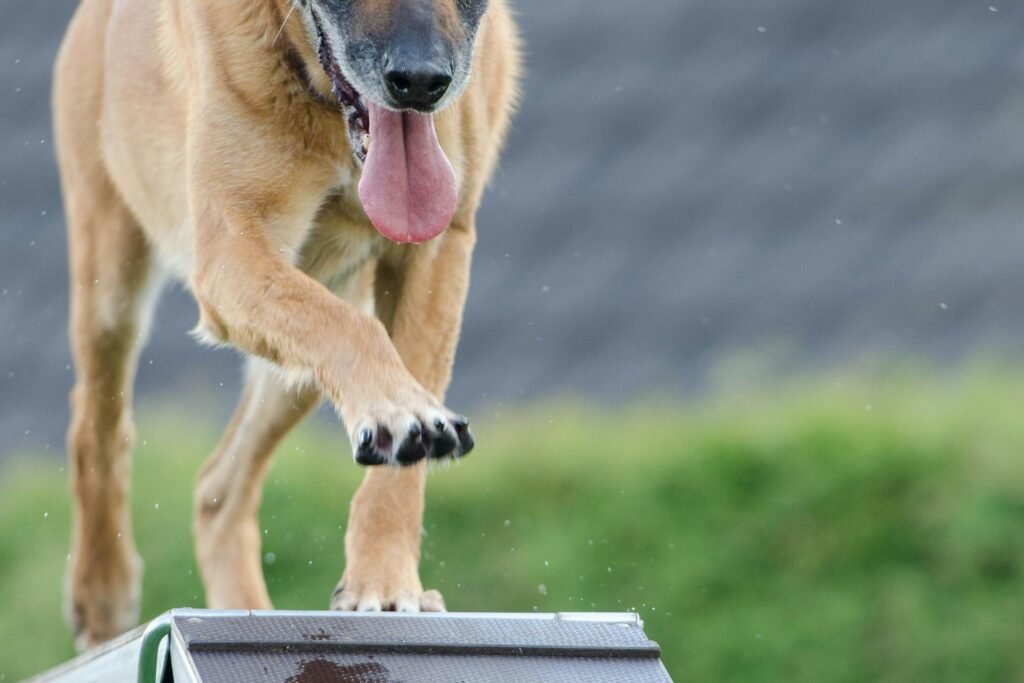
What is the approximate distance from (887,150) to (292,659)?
197 inches

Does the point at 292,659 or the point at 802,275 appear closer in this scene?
the point at 292,659

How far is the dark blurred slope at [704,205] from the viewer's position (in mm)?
7320

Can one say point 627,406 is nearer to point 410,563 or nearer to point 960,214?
point 960,214

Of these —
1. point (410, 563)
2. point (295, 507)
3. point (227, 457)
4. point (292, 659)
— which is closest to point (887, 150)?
point (295, 507)

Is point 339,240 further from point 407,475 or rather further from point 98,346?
point 98,346

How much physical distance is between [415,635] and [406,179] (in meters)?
0.91

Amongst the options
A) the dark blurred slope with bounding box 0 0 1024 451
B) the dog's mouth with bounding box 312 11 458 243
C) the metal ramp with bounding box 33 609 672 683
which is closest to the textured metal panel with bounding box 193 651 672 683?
the metal ramp with bounding box 33 609 672 683

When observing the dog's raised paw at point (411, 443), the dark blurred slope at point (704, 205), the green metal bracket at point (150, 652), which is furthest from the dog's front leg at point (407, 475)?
the dark blurred slope at point (704, 205)

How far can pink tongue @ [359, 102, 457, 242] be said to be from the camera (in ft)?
11.6

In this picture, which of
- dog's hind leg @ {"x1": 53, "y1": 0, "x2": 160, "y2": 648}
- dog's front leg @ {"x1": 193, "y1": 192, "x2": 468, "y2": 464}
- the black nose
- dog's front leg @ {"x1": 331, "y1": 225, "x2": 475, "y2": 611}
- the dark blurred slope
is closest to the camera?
dog's front leg @ {"x1": 193, "y1": 192, "x2": 468, "y2": 464}

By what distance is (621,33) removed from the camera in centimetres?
802

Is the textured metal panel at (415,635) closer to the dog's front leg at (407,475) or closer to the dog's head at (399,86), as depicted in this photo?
the dog's front leg at (407,475)

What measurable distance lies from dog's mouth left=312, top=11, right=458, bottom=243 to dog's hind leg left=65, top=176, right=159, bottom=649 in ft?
4.49

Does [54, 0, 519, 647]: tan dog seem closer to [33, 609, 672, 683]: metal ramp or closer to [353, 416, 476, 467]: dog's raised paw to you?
[353, 416, 476, 467]: dog's raised paw
